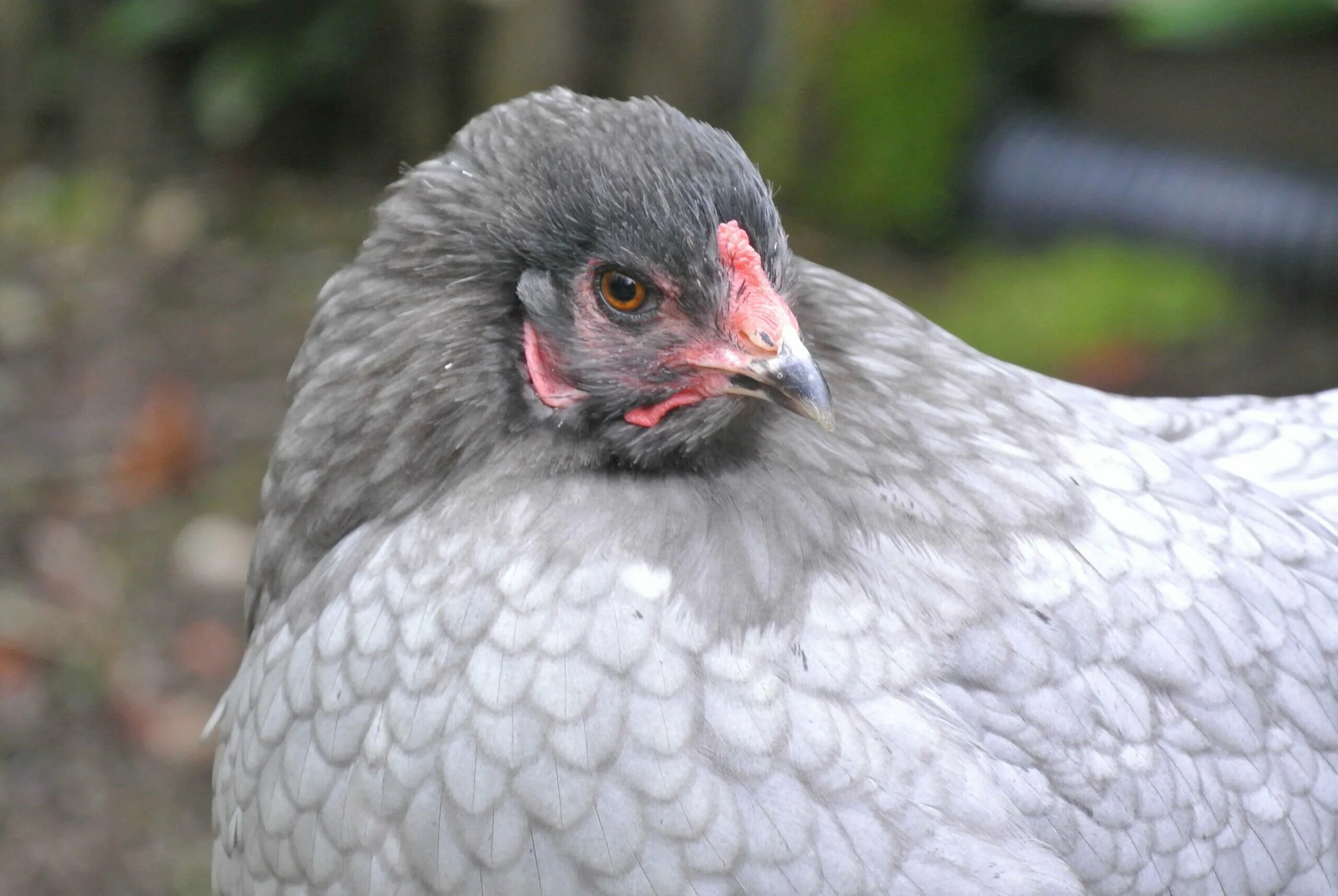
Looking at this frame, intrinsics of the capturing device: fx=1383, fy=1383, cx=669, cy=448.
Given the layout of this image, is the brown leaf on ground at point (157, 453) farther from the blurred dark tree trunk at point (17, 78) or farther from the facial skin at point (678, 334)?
the facial skin at point (678, 334)

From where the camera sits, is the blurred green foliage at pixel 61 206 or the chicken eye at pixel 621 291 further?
the blurred green foliage at pixel 61 206

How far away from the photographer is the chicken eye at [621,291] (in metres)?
1.98

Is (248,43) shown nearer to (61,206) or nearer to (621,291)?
(61,206)

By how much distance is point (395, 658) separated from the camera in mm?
1983

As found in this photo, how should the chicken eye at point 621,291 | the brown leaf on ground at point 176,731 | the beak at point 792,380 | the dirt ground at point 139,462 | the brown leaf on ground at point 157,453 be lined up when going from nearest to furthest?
1. the beak at point 792,380
2. the chicken eye at point 621,291
3. the dirt ground at point 139,462
4. the brown leaf on ground at point 176,731
5. the brown leaf on ground at point 157,453

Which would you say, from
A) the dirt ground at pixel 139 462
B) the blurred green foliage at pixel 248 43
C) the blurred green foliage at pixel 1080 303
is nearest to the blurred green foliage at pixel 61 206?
the dirt ground at pixel 139 462

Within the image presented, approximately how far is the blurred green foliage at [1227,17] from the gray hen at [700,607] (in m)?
4.90

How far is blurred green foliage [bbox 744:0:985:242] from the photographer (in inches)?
270

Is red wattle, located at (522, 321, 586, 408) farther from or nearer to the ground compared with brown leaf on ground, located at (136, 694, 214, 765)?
farther from the ground

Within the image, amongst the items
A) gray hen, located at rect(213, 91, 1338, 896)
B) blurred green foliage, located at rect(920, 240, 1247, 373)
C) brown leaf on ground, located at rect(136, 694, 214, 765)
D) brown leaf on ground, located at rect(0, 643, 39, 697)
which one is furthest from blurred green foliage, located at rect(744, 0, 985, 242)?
gray hen, located at rect(213, 91, 1338, 896)

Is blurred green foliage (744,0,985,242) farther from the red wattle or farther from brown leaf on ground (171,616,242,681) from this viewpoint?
the red wattle

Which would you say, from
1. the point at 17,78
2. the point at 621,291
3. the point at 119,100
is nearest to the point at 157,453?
the point at 119,100

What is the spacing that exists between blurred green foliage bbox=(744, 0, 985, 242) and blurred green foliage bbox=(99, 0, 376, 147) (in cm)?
222

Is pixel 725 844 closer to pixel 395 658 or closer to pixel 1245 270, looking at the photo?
pixel 395 658
